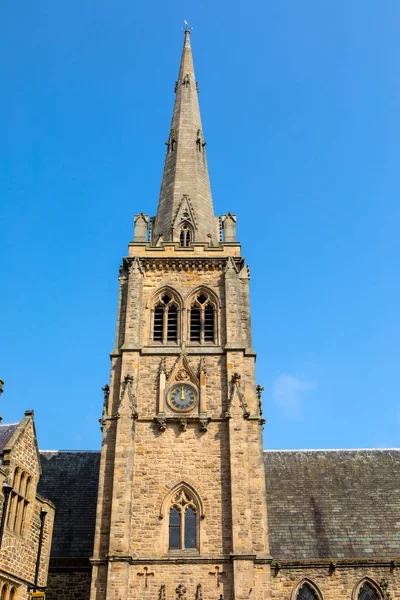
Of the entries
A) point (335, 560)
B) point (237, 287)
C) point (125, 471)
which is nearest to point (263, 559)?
point (335, 560)

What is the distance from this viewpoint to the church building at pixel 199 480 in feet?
66.1

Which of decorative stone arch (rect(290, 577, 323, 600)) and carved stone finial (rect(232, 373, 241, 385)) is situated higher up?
carved stone finial (rect(232, 373, 241, 385))

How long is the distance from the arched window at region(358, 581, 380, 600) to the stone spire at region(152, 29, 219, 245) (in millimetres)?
14592

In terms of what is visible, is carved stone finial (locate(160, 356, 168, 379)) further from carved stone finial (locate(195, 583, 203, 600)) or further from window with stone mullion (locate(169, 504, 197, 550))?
carved stone finial (locate(195, 583, 203, 600))

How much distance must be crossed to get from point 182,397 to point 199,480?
3.02 m

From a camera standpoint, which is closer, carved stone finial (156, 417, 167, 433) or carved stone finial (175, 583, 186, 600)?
carved stone finial (175, 583, 186, 600)

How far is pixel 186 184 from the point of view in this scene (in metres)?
29.7

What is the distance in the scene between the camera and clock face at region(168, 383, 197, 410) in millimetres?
22844

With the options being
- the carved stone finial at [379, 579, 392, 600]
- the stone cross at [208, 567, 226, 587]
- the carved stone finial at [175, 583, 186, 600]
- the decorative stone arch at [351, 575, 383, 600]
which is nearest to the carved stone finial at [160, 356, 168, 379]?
the stone cross at [208, 567, 226, 587]

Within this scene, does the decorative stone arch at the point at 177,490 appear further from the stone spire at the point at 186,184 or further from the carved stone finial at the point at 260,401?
the stone spire at the point at 186,184

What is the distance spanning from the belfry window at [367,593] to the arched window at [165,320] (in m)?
10.8

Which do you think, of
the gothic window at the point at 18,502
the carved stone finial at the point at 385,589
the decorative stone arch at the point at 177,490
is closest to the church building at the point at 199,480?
the decorative stone arch at the point at 177,490

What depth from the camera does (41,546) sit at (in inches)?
767

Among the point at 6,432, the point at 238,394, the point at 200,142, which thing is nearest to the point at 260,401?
the point at 238,394
